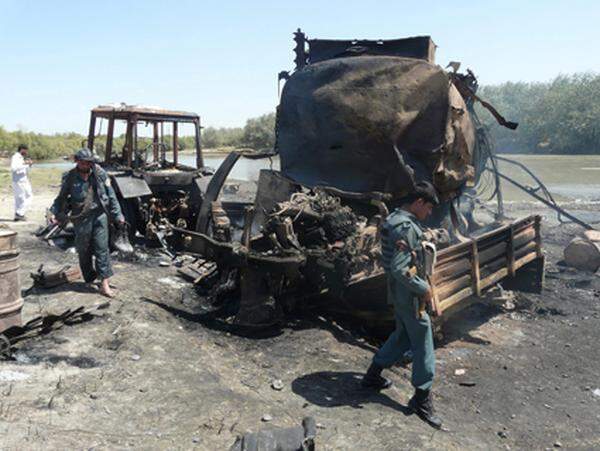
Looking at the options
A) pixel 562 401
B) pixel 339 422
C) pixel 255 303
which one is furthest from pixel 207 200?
pixel 562 401

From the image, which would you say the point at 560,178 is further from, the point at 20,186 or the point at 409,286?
the point at 409,286

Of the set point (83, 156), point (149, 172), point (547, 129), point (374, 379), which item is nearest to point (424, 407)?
point (374, 379)

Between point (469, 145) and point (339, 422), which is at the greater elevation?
point (469, 145)

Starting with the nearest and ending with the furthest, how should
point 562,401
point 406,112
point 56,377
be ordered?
point 56,377, point 562,401, point 406,112

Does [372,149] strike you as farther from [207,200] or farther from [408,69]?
[207,200]

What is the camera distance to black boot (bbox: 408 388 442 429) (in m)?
3.54

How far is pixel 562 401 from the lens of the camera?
4.26 meters

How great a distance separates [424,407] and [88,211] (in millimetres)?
3785

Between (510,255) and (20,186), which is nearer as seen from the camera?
(510,255)

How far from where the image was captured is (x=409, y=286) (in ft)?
11.5

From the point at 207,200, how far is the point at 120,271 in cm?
167

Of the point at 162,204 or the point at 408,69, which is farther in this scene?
the point at 162,204

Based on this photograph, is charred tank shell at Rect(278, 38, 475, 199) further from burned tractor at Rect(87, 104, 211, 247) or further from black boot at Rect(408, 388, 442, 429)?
burned tractor at Rect(87, 104, 211, 247)

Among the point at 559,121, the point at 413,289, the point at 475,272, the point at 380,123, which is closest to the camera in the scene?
the point at 413,289
